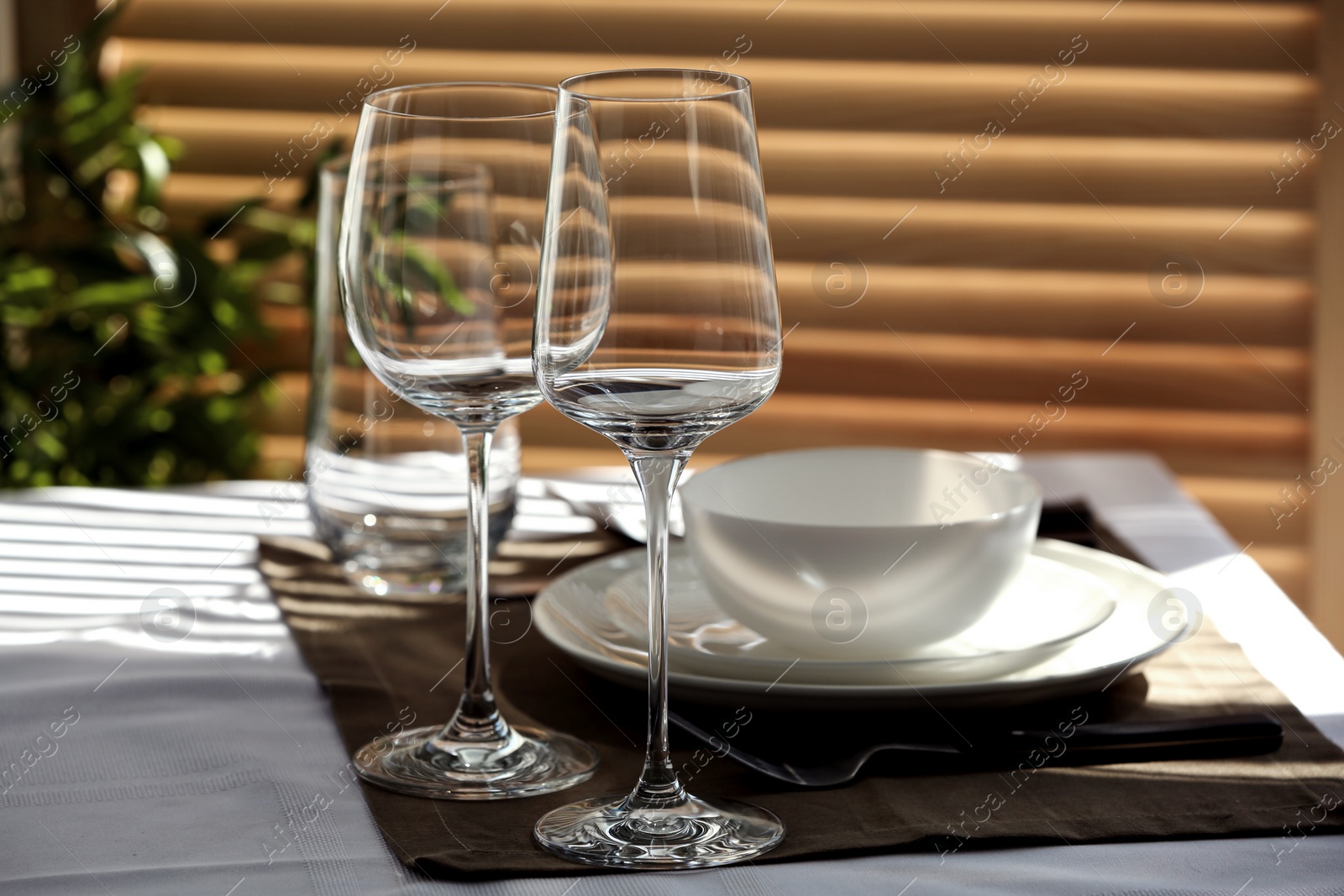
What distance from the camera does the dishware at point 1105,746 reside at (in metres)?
0.64

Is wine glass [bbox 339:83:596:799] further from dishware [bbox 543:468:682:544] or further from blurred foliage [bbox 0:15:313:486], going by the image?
blurred foliage [bbox 0:15:313:486]

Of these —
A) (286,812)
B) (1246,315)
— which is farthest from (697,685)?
(1246,315)

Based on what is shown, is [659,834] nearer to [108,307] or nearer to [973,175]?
[108,307]

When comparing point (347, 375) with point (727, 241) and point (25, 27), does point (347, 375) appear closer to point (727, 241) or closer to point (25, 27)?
point (727, 241)

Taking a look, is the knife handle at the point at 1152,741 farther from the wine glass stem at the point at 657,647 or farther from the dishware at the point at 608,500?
the dishware at the point at 608,500

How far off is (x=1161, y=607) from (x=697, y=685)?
30 cm

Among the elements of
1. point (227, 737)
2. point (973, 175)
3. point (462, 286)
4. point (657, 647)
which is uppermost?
point (973, 175)

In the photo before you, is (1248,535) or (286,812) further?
(1248,535)

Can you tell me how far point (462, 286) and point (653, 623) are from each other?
0.21 metres

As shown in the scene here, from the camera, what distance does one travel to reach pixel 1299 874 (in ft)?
1.74

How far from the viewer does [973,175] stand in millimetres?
2180

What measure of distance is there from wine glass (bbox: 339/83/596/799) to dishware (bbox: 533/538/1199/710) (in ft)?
0.21

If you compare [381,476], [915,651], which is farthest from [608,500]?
[915,651]

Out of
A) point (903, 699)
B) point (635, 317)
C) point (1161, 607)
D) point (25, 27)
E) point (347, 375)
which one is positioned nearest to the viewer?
point (635, 317)
